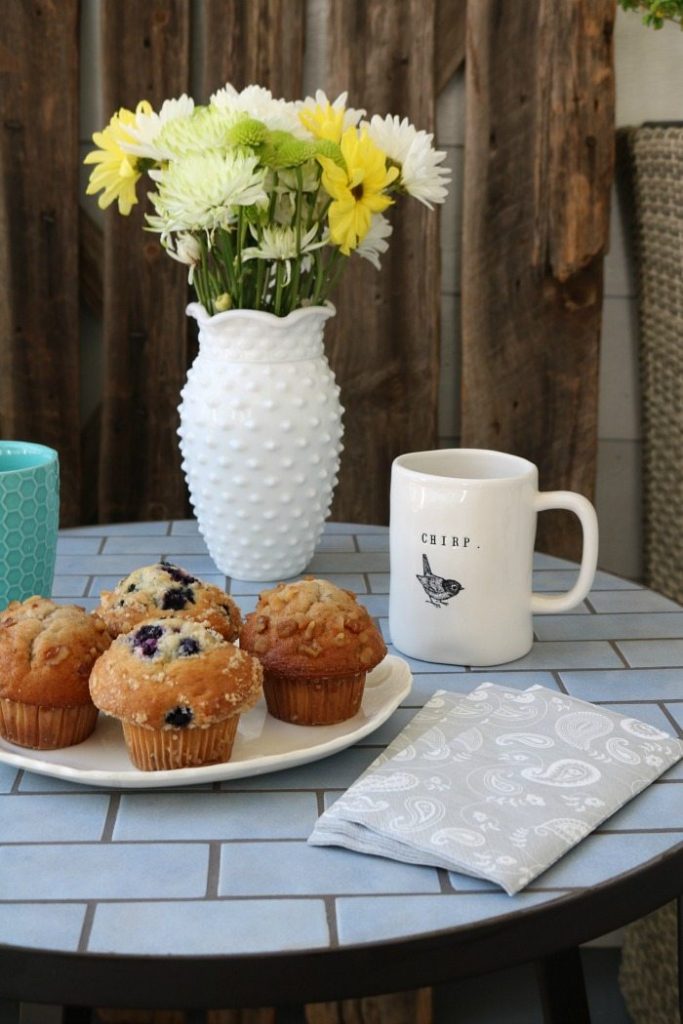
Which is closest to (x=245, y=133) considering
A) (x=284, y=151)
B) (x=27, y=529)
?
(x=284, y=151)

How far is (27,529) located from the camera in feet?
3.44

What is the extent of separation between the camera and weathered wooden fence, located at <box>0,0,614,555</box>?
1615 mm

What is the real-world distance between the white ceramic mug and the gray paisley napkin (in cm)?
10

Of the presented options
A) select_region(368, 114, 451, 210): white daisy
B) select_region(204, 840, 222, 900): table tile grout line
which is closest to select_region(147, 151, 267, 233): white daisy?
select_region(368, 114, 451, 210): white daisy

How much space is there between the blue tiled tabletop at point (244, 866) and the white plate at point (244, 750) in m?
0.02

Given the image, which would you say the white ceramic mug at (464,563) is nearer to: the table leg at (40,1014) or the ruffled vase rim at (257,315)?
the ruffled vase rim at (257,315)

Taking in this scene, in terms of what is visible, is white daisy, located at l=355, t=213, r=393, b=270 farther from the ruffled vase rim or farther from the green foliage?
the green foliage

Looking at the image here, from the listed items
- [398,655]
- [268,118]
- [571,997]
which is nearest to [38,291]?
[268,118]

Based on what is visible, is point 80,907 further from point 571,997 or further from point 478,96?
point 478,96

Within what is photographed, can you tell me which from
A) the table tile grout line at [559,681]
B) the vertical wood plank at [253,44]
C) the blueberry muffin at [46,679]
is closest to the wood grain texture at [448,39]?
the vertical wood plank at [253,44]

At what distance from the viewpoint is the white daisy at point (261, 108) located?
1080mm

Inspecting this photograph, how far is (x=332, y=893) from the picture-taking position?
0.68m

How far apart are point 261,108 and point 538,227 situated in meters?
0.68

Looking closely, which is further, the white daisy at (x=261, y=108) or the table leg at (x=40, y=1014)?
the white daisy at (x=261, y=108)
